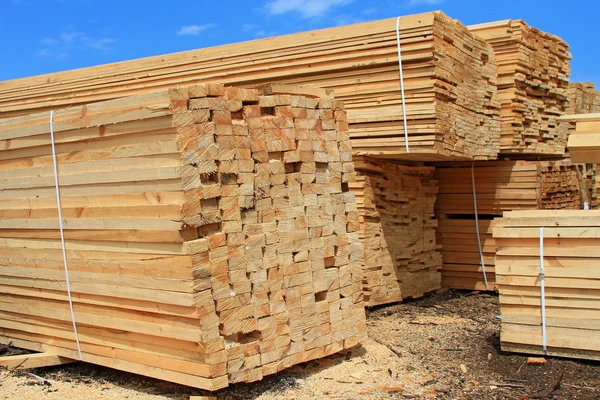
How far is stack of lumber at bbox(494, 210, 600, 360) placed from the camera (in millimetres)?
6375

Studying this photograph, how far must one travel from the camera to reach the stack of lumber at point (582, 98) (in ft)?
42.1

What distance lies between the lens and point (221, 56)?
9109 millimetres

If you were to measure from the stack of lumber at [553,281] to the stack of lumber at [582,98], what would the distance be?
657 centimetres

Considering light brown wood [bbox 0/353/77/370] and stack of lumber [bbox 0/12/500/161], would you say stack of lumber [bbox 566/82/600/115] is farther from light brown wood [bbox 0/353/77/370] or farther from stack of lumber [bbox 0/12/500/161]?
light brown wood [bbox 0/353/77/370]

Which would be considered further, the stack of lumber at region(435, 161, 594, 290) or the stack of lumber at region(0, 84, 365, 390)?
the stack of lumber at region(435, 161, 594, 290)

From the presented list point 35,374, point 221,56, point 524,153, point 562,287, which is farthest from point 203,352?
point 524,153

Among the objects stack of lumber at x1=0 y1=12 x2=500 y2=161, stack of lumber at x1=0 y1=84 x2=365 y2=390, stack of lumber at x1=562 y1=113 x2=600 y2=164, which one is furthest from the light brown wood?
stack of lumber at x1=562 y1=113 x2=600 y2=164

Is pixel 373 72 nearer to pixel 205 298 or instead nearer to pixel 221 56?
pixel 221 56

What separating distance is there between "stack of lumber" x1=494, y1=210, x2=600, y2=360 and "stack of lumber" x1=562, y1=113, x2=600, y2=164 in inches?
40.6

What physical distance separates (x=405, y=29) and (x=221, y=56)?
251cm

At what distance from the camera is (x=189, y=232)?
5.32m

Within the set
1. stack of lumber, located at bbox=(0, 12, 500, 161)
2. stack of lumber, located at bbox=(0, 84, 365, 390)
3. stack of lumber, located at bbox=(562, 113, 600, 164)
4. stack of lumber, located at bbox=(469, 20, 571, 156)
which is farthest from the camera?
stack of lumber, located at bbox=(469, 20, 571, 156)

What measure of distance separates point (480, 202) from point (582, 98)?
15.5ft

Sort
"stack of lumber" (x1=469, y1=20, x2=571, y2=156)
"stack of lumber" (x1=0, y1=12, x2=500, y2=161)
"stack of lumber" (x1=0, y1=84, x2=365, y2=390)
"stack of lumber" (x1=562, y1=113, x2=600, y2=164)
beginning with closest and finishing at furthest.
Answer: "stack of lumber" (x1=0, y1=84, x2=365, y2=390) < "stack of lumber" (x1=562, y1=113, x2=600, y2=164) < "stack of lumber" (x1=0, y1=12, x2=500, y2=161) < "stack of lumber" (x1=469, y1=20, x2=571, y2=156)
